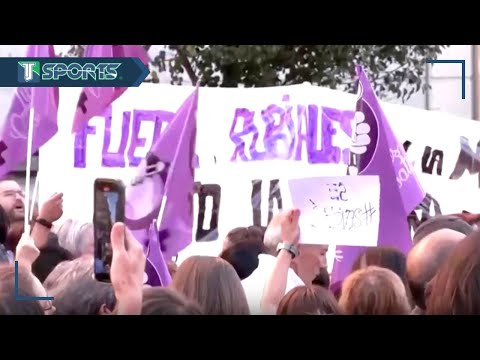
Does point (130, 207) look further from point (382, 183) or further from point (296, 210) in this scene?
point (382, 183)

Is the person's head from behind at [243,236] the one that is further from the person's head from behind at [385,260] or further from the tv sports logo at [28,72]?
the tv sports logo at [28,72]

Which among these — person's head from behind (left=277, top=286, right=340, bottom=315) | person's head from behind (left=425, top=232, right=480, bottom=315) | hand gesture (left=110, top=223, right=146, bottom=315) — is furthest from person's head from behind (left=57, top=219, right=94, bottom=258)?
person's head from behind (left=425, top=232, right=480, bottom=315)

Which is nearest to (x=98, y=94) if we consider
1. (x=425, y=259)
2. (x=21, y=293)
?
(x=21, y=293)

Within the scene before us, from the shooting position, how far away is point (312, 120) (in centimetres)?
539

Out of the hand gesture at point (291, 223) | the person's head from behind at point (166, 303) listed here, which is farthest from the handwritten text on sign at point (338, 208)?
the person's head from behind at point (166, 303)

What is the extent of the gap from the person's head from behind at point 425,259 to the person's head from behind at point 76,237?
190 centimetres

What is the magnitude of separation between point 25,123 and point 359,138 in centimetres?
198

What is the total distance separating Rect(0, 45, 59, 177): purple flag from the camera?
17.3ft

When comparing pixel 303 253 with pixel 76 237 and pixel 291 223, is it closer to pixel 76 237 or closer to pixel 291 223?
pixel 291 223

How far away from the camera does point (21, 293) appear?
533cm

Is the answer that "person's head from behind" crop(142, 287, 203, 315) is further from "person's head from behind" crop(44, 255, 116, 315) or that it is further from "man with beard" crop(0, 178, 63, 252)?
"man with beard" crop(0, 178, 63, 252)
